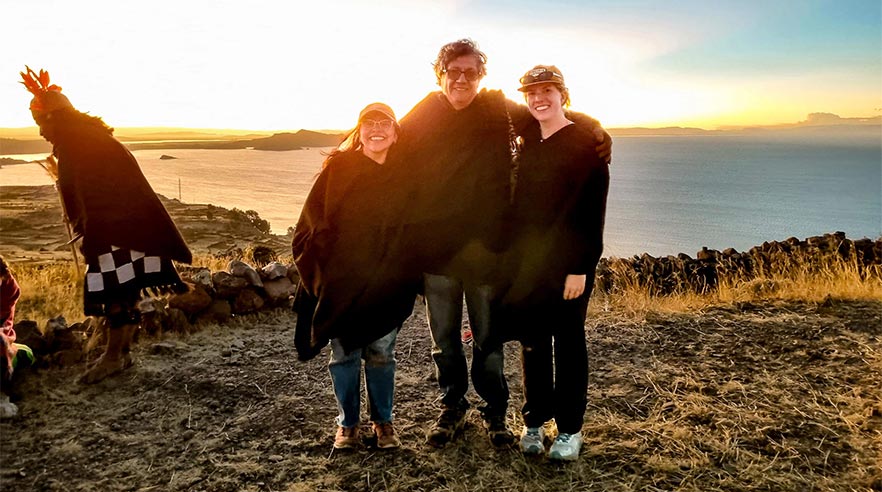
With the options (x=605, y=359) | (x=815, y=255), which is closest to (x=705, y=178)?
(x=815, y=255)

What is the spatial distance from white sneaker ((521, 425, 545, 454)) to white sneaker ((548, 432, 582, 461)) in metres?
0.07

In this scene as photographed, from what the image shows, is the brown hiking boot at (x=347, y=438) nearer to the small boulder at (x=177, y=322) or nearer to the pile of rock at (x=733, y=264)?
the small boulder at (x=177, y=322)

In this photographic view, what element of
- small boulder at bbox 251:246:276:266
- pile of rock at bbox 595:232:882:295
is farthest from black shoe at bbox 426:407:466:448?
small boulder at bbox 251:246:276:266

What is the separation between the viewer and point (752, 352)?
481 centimetres

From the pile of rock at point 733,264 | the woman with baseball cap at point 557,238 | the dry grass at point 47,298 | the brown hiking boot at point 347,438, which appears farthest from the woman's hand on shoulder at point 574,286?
the pile of rock at point 733,264

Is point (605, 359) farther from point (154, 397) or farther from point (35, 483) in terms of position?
point (35, 483)

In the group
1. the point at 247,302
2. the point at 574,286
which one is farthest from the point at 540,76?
the point at 247,302

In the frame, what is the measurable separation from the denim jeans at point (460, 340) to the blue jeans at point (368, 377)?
27 cm

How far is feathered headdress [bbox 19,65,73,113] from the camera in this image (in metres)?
3.88

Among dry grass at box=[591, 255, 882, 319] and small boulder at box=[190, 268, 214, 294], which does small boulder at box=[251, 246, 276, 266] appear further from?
dry grass at box=[591, 255, 882, 319]

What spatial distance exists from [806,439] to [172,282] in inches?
174

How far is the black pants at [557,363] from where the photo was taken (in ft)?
9.84

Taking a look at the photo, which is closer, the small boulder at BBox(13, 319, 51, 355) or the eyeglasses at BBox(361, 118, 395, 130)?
the eyeglasses at BBox(361, 118, 395, 130)

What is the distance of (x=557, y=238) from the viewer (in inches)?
114
